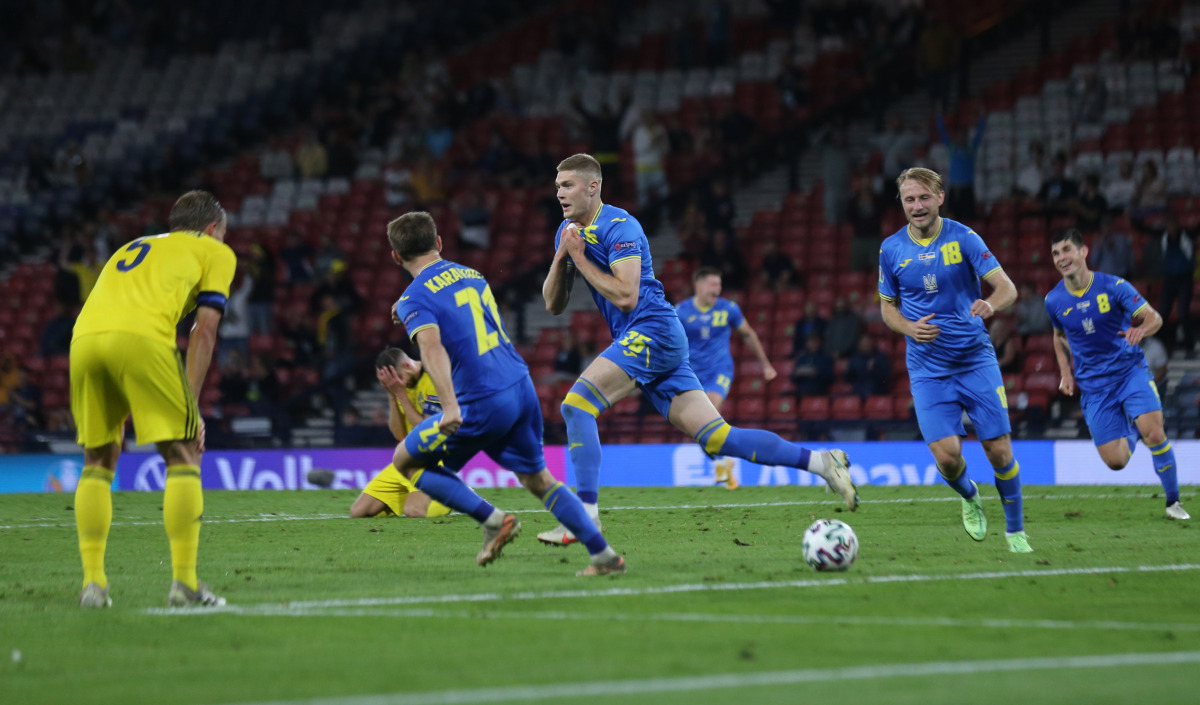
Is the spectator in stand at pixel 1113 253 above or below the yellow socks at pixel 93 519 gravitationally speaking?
above

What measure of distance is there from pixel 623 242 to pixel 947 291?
227cm

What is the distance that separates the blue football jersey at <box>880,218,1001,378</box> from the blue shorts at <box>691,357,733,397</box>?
6830 mm

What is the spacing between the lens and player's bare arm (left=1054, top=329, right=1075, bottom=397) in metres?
12.1

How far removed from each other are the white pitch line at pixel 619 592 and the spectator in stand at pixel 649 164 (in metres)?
15.6

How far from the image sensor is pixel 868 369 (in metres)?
18.6

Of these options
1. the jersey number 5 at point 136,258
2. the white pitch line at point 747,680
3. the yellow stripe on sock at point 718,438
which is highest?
the jersey number 5 at point 136,258

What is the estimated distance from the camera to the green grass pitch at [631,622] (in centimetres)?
488

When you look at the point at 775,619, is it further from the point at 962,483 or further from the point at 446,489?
the point at 962,483

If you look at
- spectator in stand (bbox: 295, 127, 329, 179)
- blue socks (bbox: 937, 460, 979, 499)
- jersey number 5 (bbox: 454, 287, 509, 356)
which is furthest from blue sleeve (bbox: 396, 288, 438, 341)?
spectator in stand (bbox: 295, 127, 329, 179)

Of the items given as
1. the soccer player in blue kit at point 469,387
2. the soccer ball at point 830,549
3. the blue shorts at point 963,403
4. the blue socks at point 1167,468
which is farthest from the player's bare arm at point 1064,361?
the soccer player in blue kit at point 469,387

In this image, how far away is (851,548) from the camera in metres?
7.96

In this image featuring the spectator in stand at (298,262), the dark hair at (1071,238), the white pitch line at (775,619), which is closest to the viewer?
the white pitch line at (775,619)

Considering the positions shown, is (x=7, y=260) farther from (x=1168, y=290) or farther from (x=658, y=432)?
(x=1168, y=290)

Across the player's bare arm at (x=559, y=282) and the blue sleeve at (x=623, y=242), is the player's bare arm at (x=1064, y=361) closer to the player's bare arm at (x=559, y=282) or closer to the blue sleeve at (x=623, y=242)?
the blue sleeve at (x=623, y=242)
